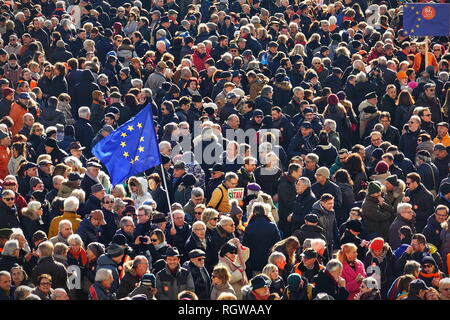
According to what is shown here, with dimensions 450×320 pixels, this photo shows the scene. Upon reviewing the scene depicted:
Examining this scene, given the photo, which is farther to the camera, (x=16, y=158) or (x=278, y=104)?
(x=278, y=104)

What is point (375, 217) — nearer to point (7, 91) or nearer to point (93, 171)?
point (93, 171)

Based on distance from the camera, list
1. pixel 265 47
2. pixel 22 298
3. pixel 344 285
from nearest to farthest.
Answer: pixel 22 298
pixel 344 285
pixel 265 47

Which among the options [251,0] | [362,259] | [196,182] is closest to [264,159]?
[196,182]

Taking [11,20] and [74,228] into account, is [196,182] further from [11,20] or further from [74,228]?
[11,20]

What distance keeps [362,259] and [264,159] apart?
3.02 metres

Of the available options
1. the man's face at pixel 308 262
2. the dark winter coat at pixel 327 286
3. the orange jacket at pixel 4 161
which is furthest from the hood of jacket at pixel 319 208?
the orange jacket at pixel 4 161

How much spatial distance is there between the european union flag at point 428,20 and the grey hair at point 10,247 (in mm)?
11144

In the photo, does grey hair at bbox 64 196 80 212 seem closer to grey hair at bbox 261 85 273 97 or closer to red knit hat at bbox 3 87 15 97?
red knit hat at bbox 3 87 15 97

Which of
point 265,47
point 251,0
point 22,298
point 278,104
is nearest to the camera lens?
point 22,298

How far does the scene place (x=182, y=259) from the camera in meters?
15.4

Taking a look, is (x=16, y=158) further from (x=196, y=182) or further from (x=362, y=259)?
(x=362, y=259)

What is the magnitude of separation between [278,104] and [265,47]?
3.96m

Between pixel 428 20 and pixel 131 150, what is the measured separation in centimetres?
881

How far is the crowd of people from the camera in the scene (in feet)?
47.3
